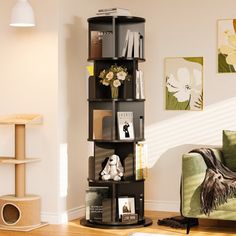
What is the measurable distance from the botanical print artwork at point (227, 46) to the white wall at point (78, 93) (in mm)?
66

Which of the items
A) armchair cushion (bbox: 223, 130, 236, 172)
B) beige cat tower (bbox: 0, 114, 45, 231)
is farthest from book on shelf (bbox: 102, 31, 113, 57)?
armchair cushion (bbox: 223, 130, 236, 172)

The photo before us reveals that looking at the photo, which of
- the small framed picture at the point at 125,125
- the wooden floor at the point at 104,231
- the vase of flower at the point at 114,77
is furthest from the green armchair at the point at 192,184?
the vase of flower at the point at 114,77

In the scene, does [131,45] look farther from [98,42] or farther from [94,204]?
[94,204]

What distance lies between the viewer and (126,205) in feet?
19.3

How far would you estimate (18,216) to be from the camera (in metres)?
5.80

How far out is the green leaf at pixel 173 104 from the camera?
652 cm

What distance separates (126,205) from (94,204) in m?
0.30

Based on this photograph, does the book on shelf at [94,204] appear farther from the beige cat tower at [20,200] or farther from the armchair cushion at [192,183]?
the armchair cushion at [192,183]

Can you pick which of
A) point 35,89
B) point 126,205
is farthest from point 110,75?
point 126,205

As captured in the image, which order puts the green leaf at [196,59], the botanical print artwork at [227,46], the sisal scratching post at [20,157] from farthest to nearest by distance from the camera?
the green leaf at [196,59] < the botanical print artwork at [227,46] < the sisal scratching post at [20,157]

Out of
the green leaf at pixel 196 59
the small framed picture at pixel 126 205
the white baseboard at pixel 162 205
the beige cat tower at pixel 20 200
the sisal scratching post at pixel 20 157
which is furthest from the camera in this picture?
the white baseboard at pixel 162 205

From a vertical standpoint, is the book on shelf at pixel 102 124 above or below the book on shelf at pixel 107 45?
below

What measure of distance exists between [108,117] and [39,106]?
2.13 ft

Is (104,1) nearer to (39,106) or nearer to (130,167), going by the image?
(39,106)
